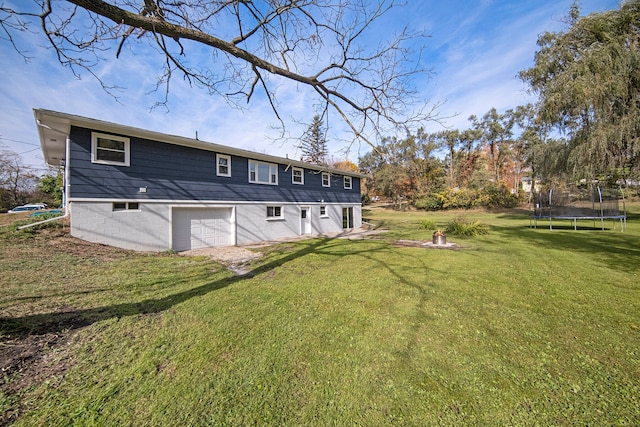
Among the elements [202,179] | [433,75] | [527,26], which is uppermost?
[527,26]

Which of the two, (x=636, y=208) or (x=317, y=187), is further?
(x=636, y=208)

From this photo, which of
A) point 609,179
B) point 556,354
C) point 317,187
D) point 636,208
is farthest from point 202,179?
point 636,208

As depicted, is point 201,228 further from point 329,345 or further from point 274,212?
point 329,345

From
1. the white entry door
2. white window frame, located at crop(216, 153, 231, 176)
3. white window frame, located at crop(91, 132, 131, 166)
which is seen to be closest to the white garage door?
white window frame, located at crop(216, 153, 231, 176)

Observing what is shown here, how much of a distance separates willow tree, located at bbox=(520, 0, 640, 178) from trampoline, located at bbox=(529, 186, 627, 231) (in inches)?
59.1

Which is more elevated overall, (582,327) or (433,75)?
(433,75)

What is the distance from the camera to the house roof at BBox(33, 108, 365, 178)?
7051 millimetres

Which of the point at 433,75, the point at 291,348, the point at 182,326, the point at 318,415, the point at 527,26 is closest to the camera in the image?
the point at 318,415

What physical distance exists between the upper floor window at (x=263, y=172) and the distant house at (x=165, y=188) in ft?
0.17

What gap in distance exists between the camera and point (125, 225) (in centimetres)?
828

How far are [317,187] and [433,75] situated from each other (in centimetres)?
1156

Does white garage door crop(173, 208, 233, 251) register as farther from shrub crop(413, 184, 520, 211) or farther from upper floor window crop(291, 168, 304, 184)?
shrub crop(413, 184, 520, 211)

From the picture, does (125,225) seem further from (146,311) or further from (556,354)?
(556,354)

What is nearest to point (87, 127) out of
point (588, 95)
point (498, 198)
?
point (588, 95)
